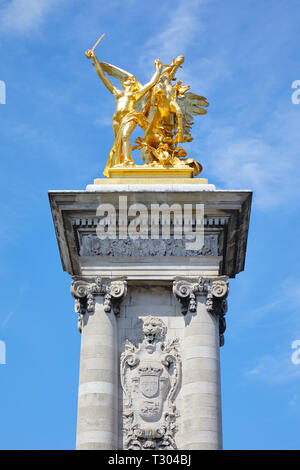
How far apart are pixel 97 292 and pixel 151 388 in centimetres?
277

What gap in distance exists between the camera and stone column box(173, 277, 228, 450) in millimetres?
26391

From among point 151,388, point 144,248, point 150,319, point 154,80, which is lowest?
point 151,388

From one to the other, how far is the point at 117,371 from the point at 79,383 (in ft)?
3.23

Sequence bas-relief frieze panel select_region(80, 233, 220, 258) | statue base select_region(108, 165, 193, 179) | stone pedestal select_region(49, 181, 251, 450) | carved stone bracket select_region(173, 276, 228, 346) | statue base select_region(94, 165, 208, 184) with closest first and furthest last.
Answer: stone pedestal select_region(49, 181, 251, 450)
carved stone bracket select_region(173, 276, 228, 346)
bas-relief frieze panel select_region(80, 233, 220, 258)
statue base select_region(94, 165, 208, 184)
statue base select_region(108, 165, 193, 179)

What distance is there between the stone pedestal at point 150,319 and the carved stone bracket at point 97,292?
0.08 ft

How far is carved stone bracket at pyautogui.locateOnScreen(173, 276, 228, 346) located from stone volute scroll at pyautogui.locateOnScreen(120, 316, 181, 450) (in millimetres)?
838

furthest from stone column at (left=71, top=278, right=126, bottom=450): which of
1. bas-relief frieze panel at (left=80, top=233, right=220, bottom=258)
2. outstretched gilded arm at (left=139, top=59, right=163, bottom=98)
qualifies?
outstretched gilded arm at (left=139, top=59, right=163, bottom=98)

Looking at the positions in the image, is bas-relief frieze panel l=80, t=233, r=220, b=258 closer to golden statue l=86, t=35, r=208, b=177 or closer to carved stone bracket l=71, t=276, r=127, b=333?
carved stone bracket l=71, t=276, r=127, b=333

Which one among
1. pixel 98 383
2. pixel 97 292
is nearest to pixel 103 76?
pixel 97 292

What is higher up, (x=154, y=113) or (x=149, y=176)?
(x=154, y=113)

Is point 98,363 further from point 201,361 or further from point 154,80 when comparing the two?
point 154,80

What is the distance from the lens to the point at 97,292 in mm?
27938
